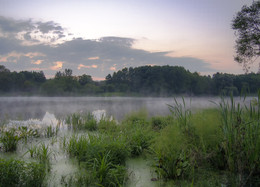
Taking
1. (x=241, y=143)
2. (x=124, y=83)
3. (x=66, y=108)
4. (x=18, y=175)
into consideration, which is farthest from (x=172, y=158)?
(x=124, y=83)

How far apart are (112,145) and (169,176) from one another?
126cm

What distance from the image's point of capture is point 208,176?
10.9 feet

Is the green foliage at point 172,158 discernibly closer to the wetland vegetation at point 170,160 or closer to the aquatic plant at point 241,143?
the wetland vegetation at point 170,160

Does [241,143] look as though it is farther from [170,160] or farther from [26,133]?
[26,133]

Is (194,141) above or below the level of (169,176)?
above

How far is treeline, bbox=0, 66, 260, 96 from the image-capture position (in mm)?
45500

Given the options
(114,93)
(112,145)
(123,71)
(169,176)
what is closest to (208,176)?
(169,176)

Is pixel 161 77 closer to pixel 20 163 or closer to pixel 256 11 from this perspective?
pixel 256 11

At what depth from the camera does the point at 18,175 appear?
3053 millimetres

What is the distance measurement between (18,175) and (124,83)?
5135 cm

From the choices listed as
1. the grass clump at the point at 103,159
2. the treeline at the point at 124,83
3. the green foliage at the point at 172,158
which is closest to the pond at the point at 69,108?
the green foliage at the point at 172,158

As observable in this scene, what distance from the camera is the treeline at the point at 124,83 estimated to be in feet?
149

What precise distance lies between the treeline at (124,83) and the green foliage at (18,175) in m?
45.4

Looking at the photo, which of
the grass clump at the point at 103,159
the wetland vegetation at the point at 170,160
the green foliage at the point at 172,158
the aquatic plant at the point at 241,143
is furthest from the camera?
the green foliage at the point at 172,158
